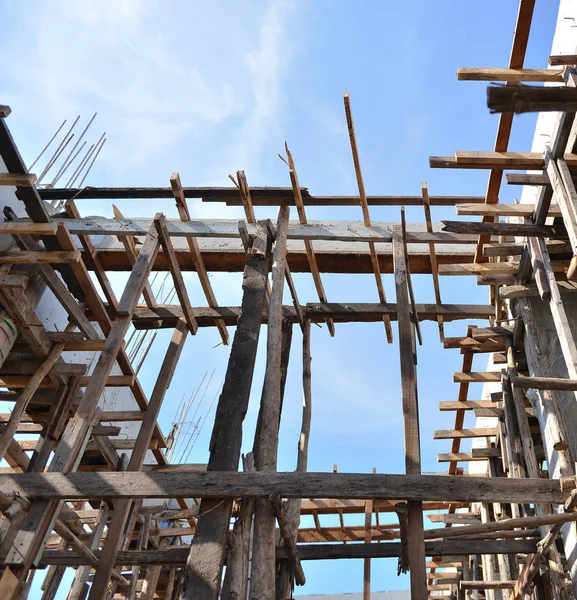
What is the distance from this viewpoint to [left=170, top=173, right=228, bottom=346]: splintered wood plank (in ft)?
31.6

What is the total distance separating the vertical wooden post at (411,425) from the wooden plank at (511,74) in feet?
7.73

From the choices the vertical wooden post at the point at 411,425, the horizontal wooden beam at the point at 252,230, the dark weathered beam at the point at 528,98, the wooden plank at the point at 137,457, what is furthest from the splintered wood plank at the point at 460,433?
the dark weathered beam at the point at 528,98

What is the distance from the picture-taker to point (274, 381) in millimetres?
7109

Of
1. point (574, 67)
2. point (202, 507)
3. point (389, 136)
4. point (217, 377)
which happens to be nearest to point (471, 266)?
point (574, 67)

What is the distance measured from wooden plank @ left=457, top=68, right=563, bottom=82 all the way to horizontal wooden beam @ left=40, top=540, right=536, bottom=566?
546cm

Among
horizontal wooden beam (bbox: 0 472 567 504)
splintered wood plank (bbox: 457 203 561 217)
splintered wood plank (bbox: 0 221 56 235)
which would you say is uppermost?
splintered wood plank (bbox: 457 203 561 217)

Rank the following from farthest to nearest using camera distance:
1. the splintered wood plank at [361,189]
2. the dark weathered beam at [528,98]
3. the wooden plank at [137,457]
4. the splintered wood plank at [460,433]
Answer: the splintered wood plank at [460,433] → the splintered wood plank at [361,189] → the wooden plank at [137,457] → the dark weathered beam at [528,98]

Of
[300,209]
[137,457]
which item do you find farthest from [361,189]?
[137,457]

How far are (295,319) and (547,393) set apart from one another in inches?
160

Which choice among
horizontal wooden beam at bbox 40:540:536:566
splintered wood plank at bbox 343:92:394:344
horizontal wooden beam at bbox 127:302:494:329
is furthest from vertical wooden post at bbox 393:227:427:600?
horizontal wooden beam at bbox 127:302:494:329

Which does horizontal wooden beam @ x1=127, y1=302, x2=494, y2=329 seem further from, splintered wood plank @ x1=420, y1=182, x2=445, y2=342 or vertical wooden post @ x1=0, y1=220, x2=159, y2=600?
vertical wooden post @ x1=0, y1=220, x2=159, y2=600

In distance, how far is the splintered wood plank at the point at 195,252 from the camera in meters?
9.62

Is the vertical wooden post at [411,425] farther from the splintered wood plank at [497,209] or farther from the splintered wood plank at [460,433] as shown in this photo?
the splintered wood plank at [460,433]

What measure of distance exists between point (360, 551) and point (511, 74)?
5.94m
